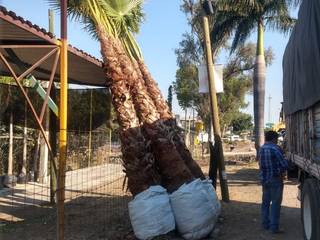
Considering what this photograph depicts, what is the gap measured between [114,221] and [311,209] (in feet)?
14.0

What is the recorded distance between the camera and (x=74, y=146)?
15953 mm

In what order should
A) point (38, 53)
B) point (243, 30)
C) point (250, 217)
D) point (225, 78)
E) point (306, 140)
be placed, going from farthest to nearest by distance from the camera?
point (225, 78), point (243, 30), point (250, 217), point (38, 53), point (306, 140)

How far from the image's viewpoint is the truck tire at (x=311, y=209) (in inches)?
261

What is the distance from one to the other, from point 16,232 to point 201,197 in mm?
3216

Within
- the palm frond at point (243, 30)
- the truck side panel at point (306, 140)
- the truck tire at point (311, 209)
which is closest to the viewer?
the truck tire at point (311, 209)

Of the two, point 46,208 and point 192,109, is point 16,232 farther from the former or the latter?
point 192,109

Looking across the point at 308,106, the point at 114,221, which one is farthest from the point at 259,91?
the point at 308,106

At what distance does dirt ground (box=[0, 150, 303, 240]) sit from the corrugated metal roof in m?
2.79

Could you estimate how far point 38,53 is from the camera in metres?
9.91

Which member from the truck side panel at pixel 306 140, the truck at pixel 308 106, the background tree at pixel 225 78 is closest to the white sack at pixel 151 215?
the truck at pixel 308 106

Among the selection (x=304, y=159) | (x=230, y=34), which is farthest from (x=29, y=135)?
(x=230, y=34)

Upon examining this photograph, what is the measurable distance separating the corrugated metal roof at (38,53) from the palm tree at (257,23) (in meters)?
12.6

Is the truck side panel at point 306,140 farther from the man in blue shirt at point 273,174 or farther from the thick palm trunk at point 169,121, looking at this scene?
the thick palm trunk at point 169,121

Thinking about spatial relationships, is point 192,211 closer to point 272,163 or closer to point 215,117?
point 272,163
